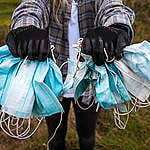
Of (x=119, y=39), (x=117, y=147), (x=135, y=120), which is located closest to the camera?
(x=119, y=39)

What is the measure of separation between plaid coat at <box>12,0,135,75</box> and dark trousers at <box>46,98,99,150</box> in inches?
10.0

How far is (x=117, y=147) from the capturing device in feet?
6.70

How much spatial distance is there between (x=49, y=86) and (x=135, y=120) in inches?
57.2

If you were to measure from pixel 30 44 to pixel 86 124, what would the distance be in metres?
0.74

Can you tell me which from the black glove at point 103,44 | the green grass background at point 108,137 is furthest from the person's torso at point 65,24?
the green grass background at point 108,137

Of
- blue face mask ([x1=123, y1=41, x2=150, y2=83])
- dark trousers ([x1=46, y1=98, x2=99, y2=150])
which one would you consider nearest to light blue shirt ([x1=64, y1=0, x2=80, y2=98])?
dark trousers ([x1=46, y1=98, x2=99, y2=150])

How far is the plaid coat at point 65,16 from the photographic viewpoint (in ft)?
3.40

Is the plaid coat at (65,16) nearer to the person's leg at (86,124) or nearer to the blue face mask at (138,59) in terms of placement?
the blue face mask at (138,59)

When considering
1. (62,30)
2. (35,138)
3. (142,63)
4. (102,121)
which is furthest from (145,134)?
(142,63)

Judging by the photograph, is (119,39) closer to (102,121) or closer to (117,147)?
(117,147)

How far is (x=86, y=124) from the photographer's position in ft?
4.93

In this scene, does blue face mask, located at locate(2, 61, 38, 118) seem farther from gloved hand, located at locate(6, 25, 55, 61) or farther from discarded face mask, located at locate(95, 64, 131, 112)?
discarded face mask, located at locate(95, 64, 131, 112)

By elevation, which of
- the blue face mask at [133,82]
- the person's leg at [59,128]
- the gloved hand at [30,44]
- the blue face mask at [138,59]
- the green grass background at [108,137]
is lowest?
the green grass background at [108,137]

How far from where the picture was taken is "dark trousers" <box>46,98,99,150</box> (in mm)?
1426
